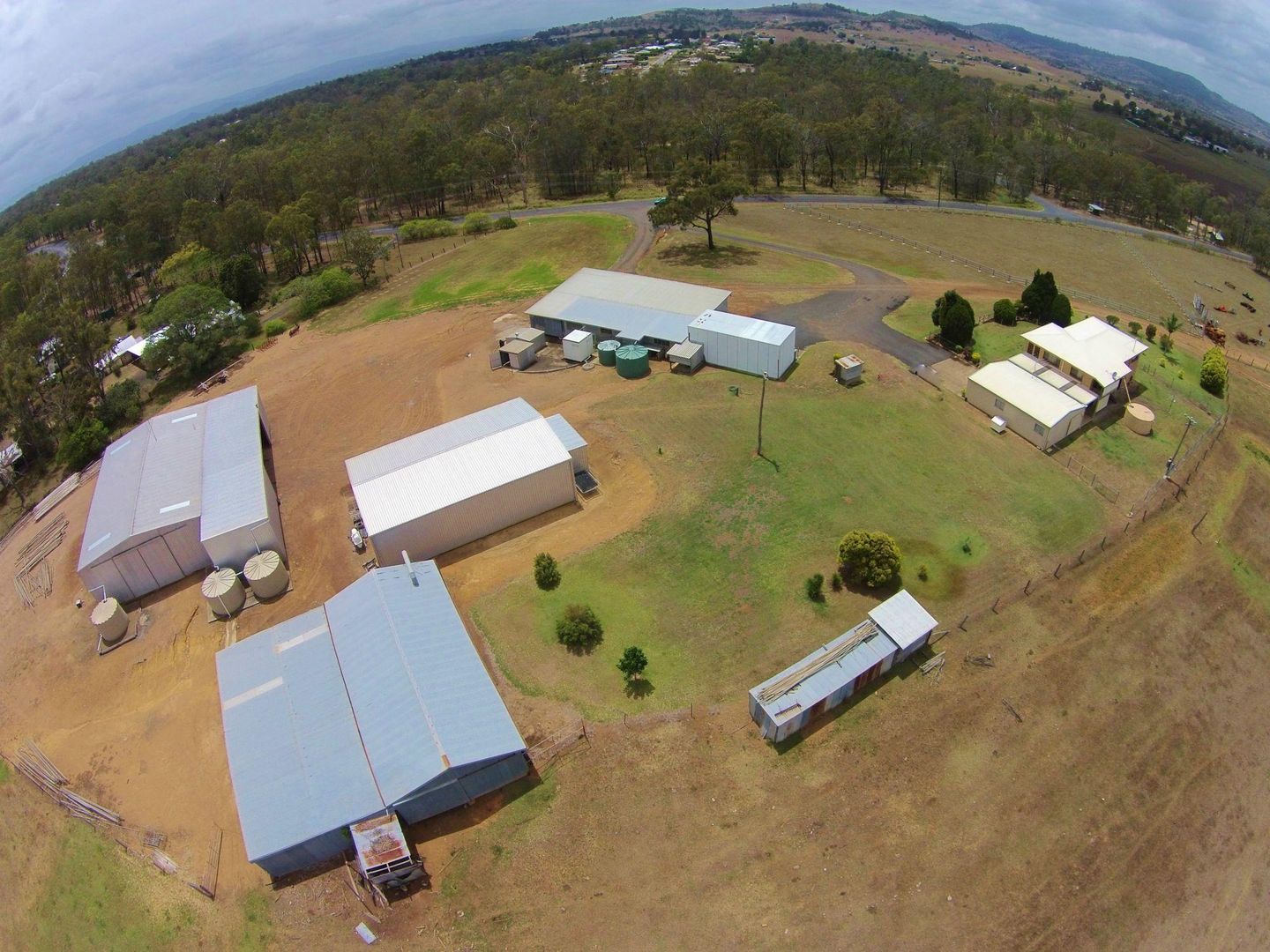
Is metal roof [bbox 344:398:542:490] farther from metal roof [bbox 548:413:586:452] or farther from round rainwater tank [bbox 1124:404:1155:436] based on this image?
round rainwater tank [bbox 1124:404:1155:436]

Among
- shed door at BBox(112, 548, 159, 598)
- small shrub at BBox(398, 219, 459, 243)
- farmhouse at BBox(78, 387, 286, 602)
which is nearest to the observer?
shed door at BBox(112, 548, 159, 598)

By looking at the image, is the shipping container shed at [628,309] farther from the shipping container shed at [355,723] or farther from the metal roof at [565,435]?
the shipping container shed at [355,723]

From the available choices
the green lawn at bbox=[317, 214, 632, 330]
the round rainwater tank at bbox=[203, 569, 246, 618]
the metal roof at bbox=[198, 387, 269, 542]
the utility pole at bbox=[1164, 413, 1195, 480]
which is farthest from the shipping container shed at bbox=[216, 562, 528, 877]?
the green lawn at bbox=[317, 214, 632, 330]

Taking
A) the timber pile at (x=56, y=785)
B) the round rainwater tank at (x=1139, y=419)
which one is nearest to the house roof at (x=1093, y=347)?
the round rainwater tank at (x=1139, y=419)

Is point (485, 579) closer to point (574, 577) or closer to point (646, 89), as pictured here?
point (574, 577)

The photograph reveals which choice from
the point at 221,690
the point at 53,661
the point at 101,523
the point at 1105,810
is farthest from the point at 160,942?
the point at 1105,810

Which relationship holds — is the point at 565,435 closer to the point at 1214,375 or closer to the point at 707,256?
the point at 707,256

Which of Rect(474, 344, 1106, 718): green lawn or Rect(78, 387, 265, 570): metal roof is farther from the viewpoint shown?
Rect(78, 387, 265, 570): metal roof
